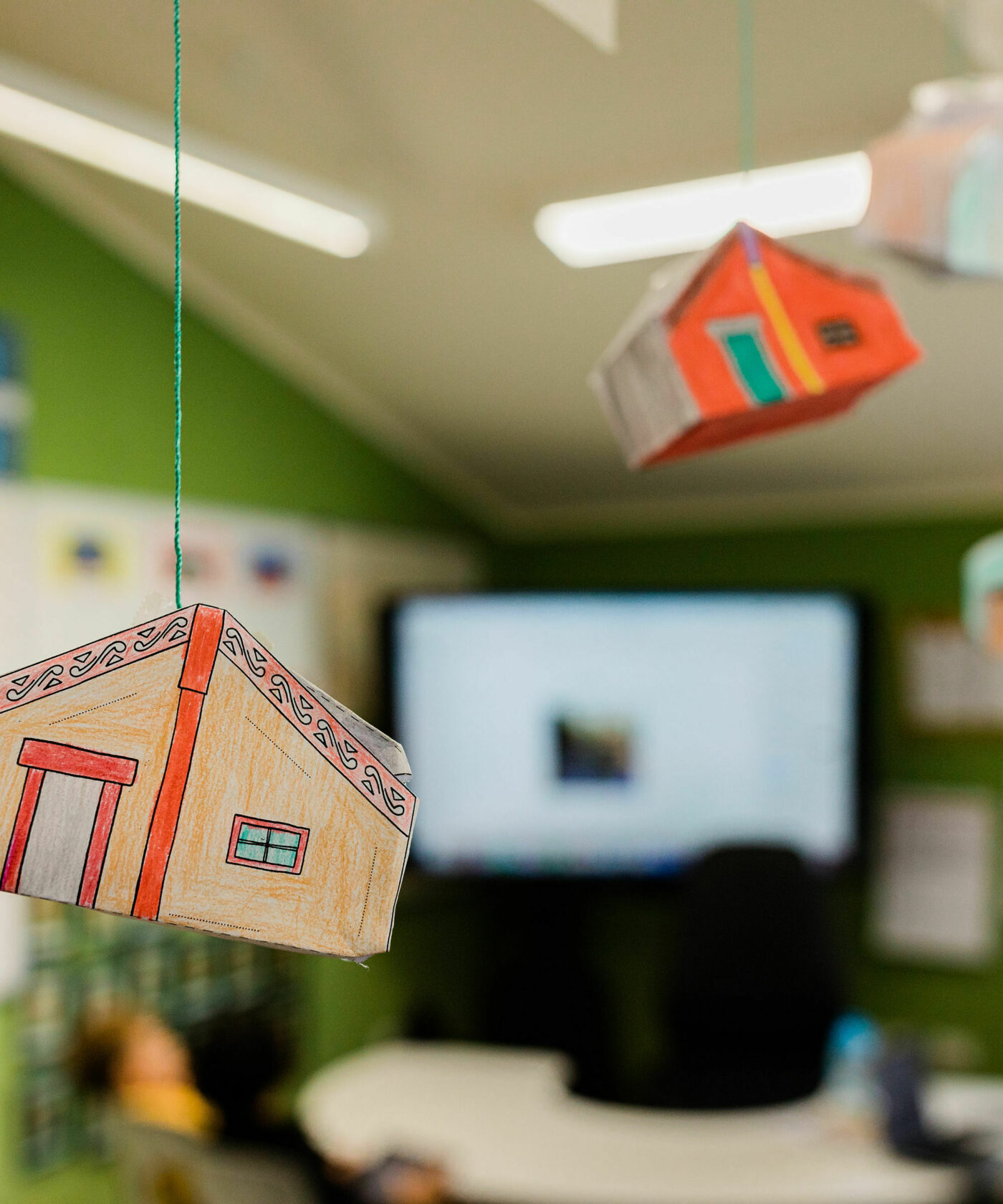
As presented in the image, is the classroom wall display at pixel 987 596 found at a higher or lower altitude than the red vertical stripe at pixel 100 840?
higher

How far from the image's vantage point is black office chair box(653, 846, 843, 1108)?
2609mm

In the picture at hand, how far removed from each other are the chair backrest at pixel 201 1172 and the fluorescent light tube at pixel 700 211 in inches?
56.7

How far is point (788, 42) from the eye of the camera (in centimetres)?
148

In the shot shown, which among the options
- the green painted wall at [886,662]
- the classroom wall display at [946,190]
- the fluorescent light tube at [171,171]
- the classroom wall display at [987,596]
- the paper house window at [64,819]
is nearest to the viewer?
the paper house window at [64,819]

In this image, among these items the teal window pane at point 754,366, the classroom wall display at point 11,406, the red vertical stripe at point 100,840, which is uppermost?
the classroom wall display at point 11,406

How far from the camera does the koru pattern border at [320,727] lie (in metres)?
0.53

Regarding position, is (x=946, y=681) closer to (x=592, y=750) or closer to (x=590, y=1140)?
(x=592, y=750)

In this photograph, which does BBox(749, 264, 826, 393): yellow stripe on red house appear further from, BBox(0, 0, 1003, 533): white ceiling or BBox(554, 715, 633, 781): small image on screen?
BBox(554, 715, 633, 781): small image on screen

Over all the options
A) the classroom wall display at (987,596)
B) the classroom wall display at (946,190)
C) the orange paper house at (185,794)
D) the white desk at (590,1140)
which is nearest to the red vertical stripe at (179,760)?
the orange paper house at (185,794)

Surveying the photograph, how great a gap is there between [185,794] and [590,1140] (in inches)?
74.5

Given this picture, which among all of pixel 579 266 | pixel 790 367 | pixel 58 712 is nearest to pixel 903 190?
pixel 790 367

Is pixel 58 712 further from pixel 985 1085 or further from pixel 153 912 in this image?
pixel 985 1085

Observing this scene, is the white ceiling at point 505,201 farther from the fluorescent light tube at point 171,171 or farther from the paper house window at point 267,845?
the paper house window at point 267,845

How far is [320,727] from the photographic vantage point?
0.54 m
